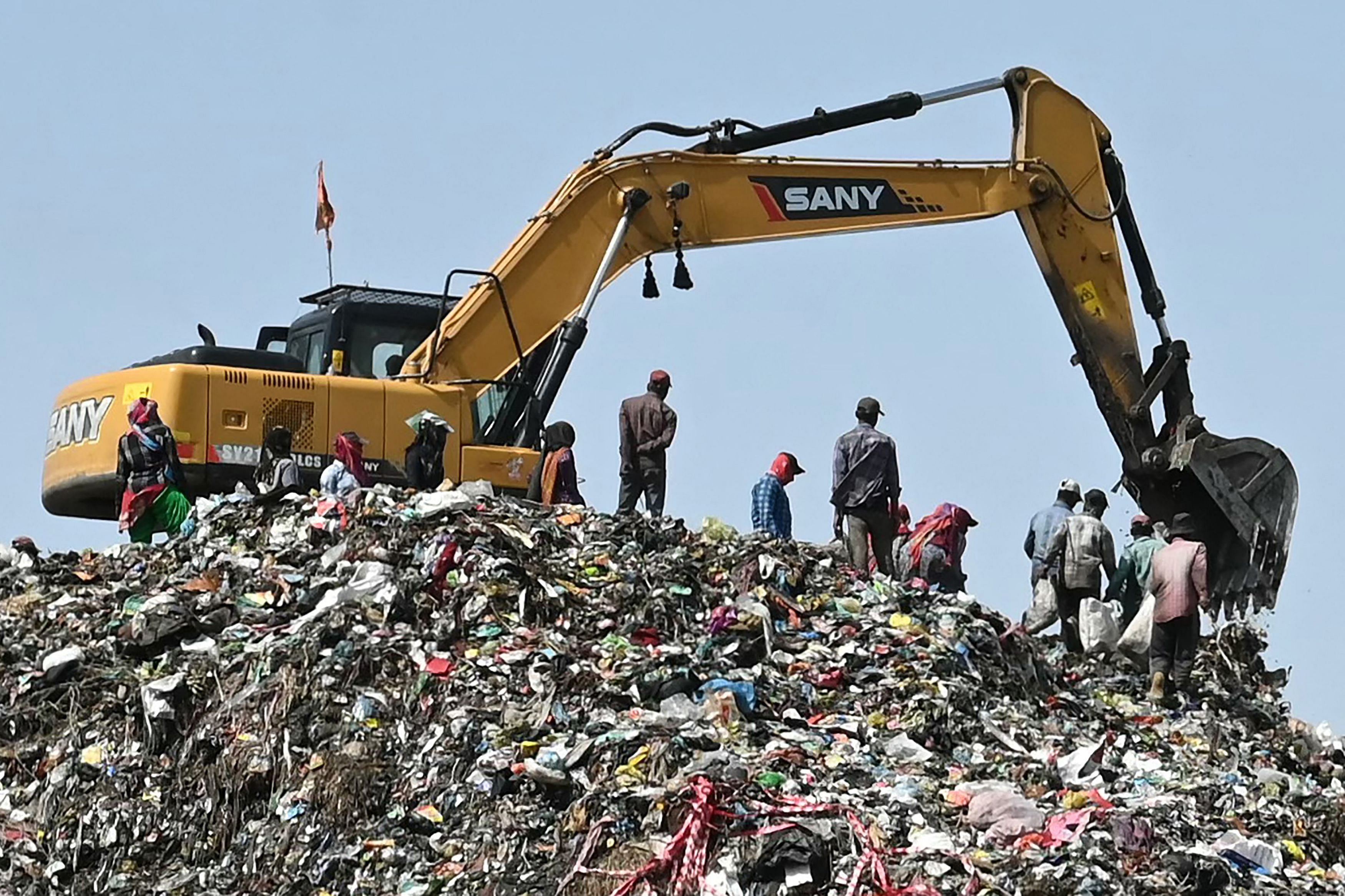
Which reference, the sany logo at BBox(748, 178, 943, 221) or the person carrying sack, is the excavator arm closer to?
the sany logo at BBox(748, 178, 943, 221)

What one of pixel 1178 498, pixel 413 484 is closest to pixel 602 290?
pixel 413 484

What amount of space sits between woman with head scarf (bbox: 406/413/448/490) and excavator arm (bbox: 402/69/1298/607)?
0.52m

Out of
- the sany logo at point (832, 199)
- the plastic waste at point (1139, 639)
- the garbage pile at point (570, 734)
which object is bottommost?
the garbage pile at point (570, 734)

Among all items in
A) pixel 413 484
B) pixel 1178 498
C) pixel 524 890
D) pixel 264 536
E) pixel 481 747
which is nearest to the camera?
pixel 524 890

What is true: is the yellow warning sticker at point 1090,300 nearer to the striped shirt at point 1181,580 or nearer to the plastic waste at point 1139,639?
the plastic waste at point 1139,639

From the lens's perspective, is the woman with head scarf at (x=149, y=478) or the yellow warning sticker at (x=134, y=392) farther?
the yellow warning sticker at (x=134, y=392)

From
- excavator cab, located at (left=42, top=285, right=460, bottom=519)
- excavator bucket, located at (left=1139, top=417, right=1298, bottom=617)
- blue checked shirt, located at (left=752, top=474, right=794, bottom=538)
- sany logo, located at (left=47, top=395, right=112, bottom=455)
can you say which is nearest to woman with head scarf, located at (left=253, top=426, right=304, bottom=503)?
excavator cab, located at (left=42, top=285, right=460, bottom=519)

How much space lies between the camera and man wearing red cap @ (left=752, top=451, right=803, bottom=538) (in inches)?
635

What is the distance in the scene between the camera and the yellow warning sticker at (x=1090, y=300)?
18719mm

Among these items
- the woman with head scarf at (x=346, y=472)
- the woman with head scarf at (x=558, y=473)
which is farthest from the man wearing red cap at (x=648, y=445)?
the woman with head scarf at (x=346, y=472)

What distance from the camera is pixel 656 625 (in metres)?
13.4

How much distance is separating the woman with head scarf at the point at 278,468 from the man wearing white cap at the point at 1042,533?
4950 millimetres

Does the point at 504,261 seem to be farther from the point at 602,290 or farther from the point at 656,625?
the point at 656,625

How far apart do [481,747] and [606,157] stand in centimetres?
631
